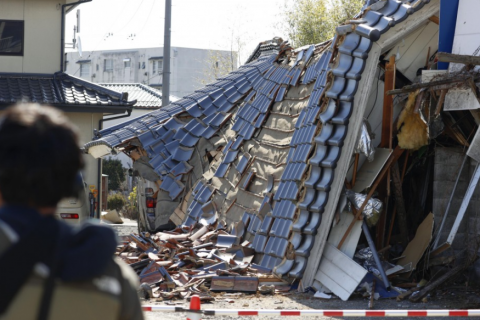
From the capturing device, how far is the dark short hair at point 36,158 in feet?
7.29

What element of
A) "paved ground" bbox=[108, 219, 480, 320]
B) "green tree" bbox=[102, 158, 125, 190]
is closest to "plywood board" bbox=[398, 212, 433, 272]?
"paved ground" bbox=[108, 219, 480, 320]

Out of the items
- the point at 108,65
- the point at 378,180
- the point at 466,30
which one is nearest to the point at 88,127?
the point at 378,180

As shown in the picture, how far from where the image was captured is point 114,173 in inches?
1492

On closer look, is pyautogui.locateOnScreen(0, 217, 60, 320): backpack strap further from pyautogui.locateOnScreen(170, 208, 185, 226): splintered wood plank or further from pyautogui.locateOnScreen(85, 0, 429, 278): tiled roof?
pyautogui.locateOnScreen(170, 208, 185, 226): splintered wood plank

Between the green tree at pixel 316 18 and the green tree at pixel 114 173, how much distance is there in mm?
11088

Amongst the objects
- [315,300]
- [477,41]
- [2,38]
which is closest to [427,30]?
[477,41]

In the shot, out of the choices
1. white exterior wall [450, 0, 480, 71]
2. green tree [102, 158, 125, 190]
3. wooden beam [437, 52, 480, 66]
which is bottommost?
green tree [102, 158, 125, 190]

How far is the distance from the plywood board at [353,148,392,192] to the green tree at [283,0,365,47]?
25393mm

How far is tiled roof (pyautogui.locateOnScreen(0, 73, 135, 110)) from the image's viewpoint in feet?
60.6

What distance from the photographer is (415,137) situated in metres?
10.3

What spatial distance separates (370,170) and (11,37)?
13021 mm

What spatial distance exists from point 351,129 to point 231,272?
2.61m

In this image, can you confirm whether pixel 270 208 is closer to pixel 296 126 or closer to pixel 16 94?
pixel 296 126

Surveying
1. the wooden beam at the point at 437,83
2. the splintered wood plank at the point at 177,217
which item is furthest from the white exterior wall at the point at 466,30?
the splintered wood plank at the point at 177,217
